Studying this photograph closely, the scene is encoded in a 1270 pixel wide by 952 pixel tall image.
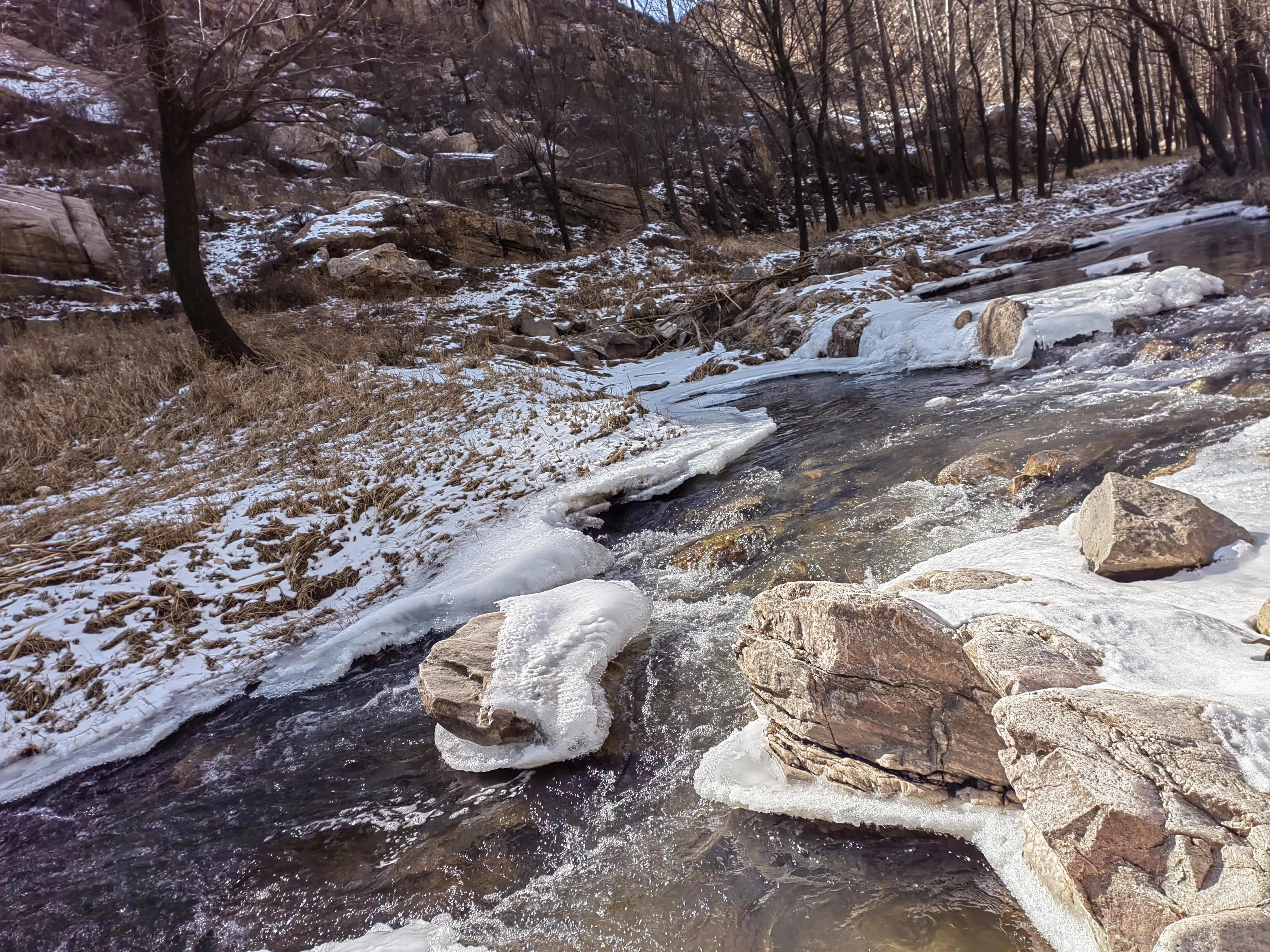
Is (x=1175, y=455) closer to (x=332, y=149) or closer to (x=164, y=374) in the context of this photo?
(x=164, y=374)

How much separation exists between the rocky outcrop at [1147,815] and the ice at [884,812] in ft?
0.82

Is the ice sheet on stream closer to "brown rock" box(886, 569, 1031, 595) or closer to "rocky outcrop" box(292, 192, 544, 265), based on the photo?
"brown rock" box(886, 569, 1031, 595)

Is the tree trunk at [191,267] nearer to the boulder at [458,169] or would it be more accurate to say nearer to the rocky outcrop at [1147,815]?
the rocky outcrop at [1147,815]

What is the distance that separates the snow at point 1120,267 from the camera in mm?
9445

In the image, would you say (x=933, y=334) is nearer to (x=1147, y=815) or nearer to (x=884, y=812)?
(x=884, y=812)

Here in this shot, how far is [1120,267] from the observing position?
969 cm

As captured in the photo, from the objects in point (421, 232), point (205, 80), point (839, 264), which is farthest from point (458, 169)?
point (205, 80)

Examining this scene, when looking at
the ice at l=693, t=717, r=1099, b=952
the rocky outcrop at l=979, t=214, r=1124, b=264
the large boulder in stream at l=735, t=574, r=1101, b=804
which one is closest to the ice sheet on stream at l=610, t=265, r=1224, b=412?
the rocky outcrop at l=979, t=214, r=1124, b=264

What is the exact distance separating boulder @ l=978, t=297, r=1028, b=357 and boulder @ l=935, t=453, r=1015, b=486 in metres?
3.60

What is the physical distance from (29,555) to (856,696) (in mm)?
6706

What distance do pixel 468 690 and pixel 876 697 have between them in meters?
2.12

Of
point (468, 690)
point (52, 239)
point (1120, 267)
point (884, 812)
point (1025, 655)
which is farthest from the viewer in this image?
point (52, 239)

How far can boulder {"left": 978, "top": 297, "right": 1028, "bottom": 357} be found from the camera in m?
8.00

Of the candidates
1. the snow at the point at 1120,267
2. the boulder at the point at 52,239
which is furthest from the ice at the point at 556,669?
the boulder at the point at 52,239
